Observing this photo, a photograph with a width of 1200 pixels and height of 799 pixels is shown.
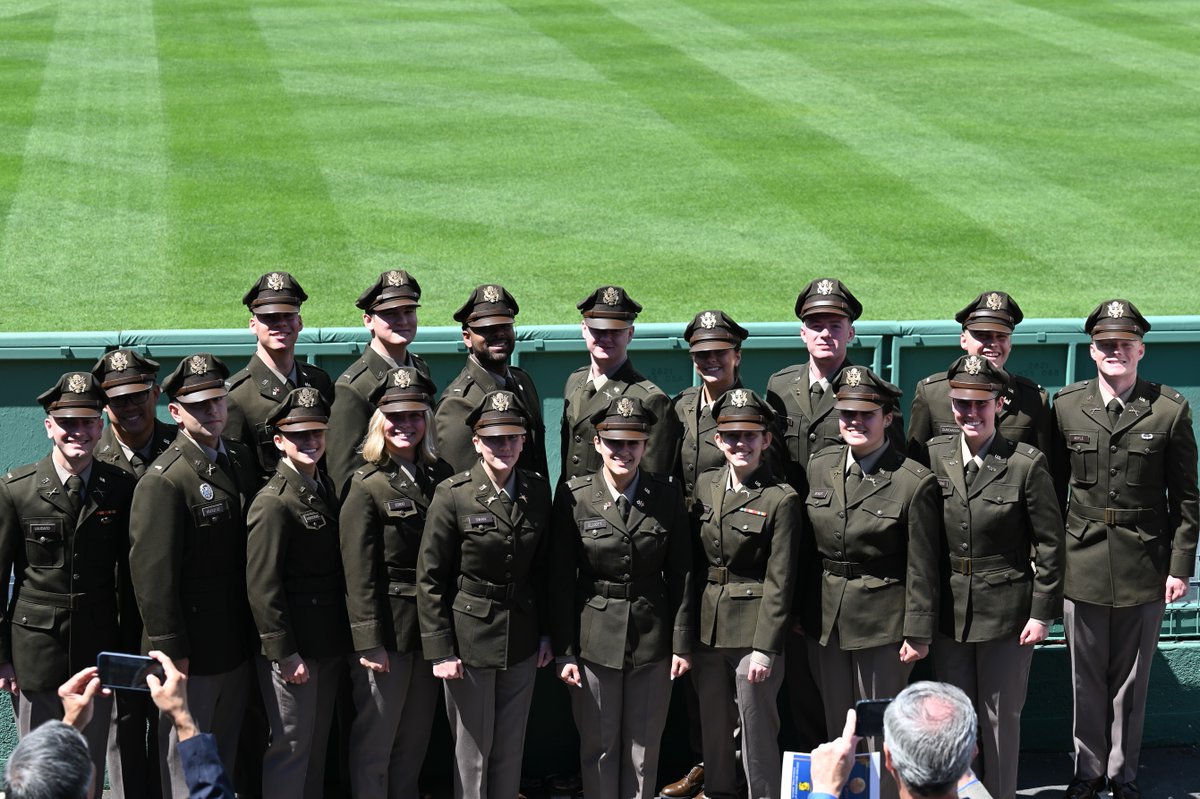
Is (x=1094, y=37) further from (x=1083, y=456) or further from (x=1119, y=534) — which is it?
(x=1119, y=534)

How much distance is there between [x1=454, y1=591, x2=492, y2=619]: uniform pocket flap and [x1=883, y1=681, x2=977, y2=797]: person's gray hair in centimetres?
258

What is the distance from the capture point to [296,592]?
6.64m

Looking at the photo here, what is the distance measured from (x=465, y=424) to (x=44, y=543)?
6.77ft

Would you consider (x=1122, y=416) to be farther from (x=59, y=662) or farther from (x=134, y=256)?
(x=134, y=256)

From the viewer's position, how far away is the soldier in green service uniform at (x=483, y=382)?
759cm

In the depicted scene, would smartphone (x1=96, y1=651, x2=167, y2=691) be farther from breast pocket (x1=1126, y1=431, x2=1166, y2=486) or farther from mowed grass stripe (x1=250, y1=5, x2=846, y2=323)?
mowed grass stripe (x1=250, y1=5, x2=846, y2=323)

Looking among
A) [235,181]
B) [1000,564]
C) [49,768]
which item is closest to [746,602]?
[1000,564]

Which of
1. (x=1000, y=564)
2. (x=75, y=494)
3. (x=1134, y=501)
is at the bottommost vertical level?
(x=1000, y=564)

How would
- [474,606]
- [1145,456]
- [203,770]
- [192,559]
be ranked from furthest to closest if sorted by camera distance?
[1145,456]
[474,606]
[192,559]
[203,770]

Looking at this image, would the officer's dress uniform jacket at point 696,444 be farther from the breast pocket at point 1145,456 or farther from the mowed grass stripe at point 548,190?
the mowed grass stripe at point 548,190

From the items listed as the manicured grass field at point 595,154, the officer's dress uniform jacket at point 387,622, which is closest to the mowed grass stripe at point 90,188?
the manicured grass field at point 595,154

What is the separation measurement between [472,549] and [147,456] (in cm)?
162

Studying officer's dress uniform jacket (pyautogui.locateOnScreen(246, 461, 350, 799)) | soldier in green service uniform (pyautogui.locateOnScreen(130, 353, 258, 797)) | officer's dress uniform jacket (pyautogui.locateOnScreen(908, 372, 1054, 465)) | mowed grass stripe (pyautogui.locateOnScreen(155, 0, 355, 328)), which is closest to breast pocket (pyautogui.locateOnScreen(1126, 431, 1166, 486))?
officer's dress uniform jacket (pyautogui.locateOnScreen(908, 372, 1054, 465))

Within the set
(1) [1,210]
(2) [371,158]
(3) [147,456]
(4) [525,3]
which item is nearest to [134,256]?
(1) [1,210]
